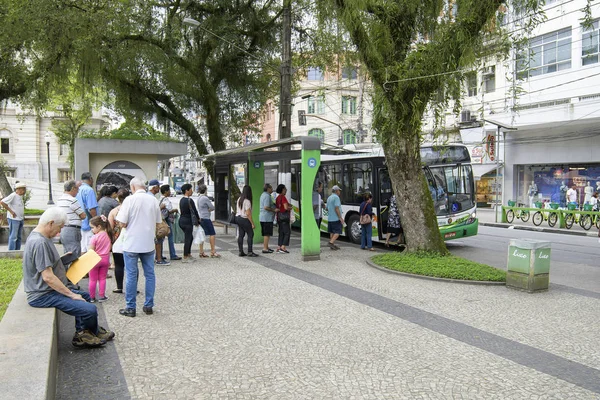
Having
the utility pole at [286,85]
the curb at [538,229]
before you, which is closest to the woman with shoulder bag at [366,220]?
the utility pole at [286,85]

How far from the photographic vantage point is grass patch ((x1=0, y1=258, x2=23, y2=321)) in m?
6.44

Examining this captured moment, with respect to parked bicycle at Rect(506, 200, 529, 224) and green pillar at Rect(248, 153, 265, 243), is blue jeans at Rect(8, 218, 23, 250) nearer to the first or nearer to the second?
green pillar at Rect(248, 153, 265, 243)

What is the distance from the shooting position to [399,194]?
36.0 ft

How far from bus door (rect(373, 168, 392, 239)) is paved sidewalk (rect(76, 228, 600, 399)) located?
510 cm

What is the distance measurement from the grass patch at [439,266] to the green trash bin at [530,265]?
0.51 metres

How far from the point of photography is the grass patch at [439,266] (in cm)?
917

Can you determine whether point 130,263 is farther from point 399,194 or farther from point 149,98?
point 149,98

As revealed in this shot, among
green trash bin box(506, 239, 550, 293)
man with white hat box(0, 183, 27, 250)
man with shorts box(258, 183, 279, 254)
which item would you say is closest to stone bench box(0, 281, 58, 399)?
man with white hat box(0, 183, 27, 250)

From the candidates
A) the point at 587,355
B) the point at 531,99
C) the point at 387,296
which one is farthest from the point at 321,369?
the point at 531,99

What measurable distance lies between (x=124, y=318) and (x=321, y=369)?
9.47 ft

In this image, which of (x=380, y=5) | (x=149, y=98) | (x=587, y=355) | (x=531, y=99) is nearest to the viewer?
(x=587, y=355)

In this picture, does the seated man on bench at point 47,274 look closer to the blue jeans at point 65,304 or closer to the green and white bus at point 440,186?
the blue jeans at point 65,304

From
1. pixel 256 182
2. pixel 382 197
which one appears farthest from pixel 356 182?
pixel 256 182

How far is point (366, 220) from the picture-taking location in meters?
13.3
